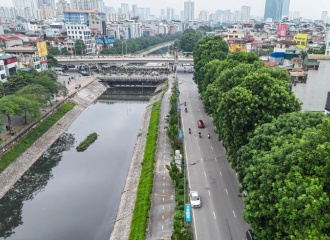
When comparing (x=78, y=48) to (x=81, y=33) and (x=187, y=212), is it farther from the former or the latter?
(x=187, y=212)

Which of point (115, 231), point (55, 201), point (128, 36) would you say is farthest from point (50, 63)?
point (128, 36)

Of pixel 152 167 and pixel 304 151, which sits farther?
pixel 152 167

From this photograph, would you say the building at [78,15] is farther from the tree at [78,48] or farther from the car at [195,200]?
the car at [195,200]

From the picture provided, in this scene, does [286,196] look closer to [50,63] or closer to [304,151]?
[304,151]

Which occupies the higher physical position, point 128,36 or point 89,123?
point 128,36

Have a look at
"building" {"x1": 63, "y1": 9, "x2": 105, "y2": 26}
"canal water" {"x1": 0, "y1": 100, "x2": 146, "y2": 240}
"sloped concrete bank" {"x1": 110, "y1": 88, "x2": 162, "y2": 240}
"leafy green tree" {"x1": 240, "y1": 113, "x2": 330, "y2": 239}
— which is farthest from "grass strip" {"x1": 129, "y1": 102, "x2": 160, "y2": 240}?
"building" {"x1": 63, "y1": 9, "x2": 105, "y2": 26}

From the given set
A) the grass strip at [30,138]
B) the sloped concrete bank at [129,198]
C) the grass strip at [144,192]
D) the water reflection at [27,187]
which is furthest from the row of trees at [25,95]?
the grass strip at [144,192]
